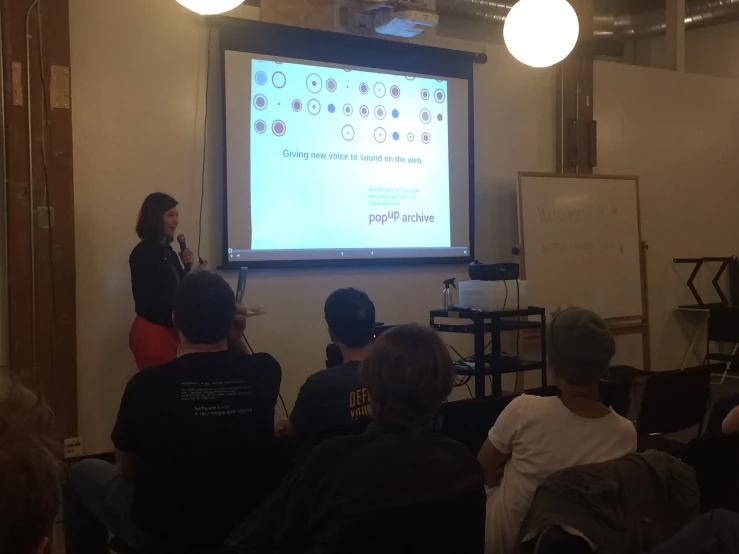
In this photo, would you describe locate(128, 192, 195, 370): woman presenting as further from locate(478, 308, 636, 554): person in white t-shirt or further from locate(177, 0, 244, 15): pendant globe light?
locate(478, 308, 636, 554): person in white t-shirt

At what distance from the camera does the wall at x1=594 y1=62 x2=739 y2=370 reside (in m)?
5.83

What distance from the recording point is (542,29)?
12.1 feet

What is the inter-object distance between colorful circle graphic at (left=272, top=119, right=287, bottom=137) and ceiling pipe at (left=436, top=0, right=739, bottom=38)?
266 cm

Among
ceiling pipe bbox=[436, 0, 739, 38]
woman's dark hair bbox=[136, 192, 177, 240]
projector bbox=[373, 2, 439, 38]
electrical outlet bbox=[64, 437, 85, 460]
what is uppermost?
ceiling pipe bbox=[436, 0, 739, 38]

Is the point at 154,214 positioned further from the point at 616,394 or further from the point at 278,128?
the point at 616,394

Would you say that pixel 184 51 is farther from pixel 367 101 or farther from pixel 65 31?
pixel 367 101

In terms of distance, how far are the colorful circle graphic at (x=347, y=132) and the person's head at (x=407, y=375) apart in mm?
3047

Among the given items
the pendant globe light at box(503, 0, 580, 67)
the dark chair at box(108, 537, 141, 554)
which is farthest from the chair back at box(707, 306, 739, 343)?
the dark chair at box(108, 537, 141, 554)

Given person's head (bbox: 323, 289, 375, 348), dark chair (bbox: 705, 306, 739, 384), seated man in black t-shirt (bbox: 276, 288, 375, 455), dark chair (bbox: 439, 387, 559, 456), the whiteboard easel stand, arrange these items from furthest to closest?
dark chair (bbox: 705, 306, 739, 384), the whiteboard easel stand, person's head (bbox: 323, 289, 375, 348), dark chair (bbox: 439, 387, 559, 456), seated man in black t-shirt (bbox: 276, 288, 375, 455)

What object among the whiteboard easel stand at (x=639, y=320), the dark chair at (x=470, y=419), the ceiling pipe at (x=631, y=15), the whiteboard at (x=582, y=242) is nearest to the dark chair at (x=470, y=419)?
the dark chair at (x=470, y=419)

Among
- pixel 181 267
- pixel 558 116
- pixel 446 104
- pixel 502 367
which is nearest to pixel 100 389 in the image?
pixel 181 267

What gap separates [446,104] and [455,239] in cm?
92

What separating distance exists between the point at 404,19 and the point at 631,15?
353 cm

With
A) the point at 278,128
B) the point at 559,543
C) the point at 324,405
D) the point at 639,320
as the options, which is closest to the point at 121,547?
the point at 324,405
